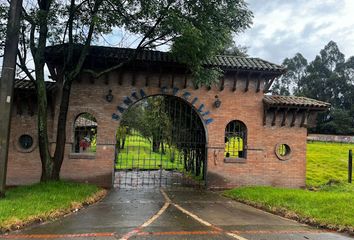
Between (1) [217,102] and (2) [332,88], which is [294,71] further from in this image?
(1) [217,102]

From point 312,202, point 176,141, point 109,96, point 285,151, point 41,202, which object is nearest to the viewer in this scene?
point 41,202

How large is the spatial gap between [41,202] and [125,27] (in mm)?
6020

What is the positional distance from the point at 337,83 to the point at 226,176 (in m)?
48.2

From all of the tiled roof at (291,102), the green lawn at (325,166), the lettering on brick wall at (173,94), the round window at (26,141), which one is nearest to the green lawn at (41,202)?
Result: the round window at (26,141)

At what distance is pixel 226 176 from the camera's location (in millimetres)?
14391

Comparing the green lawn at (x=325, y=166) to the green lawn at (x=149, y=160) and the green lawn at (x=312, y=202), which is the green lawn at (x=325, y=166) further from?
the green lawn at (x=149, y=160)

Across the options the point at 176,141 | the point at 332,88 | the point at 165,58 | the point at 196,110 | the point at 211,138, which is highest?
the point at 332,88

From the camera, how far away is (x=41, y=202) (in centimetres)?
852

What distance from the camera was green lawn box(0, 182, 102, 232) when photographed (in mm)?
7164

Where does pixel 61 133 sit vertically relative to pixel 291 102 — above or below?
below

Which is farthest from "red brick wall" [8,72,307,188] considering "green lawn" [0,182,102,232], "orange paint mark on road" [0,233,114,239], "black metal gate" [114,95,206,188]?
"orange paint mark on road" [0,233,114,239]

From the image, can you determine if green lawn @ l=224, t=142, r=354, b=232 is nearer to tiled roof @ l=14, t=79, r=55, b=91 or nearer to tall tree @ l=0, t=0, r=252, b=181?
tall tree @ l=0, t=0, r=252, b=181

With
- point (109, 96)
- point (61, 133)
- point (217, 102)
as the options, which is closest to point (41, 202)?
point (61, 133)

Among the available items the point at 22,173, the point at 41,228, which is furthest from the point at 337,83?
the point at 41,228
